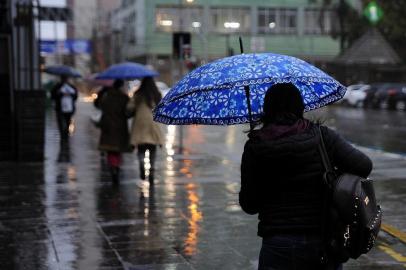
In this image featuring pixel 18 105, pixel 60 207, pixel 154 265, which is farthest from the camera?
pixel 18 105

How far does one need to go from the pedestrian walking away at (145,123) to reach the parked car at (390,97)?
32626 mm

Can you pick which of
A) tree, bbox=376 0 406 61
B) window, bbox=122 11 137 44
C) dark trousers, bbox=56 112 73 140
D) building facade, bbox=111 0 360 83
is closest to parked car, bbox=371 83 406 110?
tree, bbox=376 0 406 61

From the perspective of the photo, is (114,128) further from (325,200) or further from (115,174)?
(325,200)

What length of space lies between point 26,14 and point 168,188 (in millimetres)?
5512

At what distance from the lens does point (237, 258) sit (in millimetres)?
6621

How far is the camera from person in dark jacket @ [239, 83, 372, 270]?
3.56 metres

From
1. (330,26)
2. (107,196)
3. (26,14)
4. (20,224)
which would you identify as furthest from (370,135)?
(330,26)

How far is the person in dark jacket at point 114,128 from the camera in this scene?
11211mm

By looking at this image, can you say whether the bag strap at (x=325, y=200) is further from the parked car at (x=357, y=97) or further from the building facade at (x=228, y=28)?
the building facade at (x=228, y=28)

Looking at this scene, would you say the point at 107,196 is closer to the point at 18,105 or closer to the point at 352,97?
the point at 18,105

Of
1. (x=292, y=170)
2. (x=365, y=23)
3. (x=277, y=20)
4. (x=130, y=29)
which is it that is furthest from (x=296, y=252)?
(x=130, y=29)

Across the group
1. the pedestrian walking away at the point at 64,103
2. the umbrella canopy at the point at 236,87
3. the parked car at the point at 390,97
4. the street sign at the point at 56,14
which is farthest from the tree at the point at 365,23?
the umbrella canopy at the point at 236,87

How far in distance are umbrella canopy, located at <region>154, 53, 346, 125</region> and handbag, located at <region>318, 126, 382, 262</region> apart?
0.77 metres

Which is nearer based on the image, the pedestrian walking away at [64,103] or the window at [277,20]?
the pedestrian walking away at [64,103]
